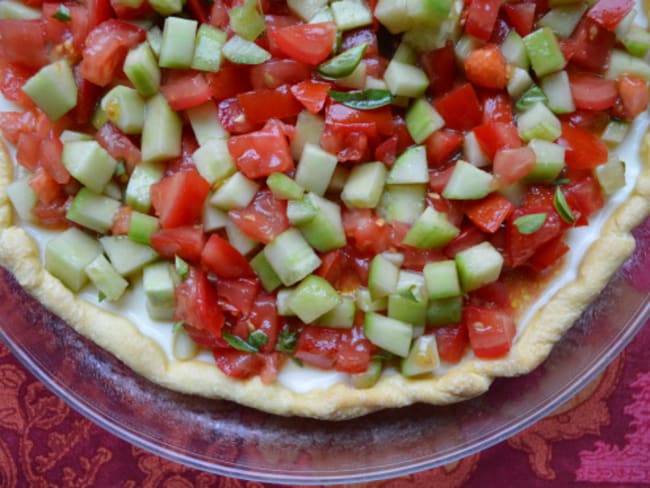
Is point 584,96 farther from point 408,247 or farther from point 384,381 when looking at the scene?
point 384,381

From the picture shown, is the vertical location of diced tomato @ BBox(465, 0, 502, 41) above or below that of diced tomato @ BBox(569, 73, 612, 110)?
above

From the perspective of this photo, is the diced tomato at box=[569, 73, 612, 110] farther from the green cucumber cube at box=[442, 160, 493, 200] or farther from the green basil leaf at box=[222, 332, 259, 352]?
the green basil leaf at box=[222, 332, 259, 352]

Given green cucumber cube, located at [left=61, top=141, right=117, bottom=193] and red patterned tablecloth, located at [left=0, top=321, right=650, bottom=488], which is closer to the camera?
green cucumber cube, located at [left=61, top=141, right=117, bottom=193]

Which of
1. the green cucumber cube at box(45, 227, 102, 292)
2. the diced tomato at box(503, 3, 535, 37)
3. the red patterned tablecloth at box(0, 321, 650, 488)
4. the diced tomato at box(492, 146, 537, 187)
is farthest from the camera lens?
the red patterned tablecloth at box(0, 321, 650, 488)

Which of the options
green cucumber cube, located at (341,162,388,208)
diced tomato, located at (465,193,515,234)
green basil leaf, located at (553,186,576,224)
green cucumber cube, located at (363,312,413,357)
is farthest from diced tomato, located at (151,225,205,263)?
green basil leaf, located at (553,186,576,224)

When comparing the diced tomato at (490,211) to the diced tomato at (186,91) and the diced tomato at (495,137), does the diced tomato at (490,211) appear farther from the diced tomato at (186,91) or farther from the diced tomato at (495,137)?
the diced tomato at (186,91)

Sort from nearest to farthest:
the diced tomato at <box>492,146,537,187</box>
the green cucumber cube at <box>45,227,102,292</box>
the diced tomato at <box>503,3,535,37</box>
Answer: the diced tomato at <box>492,146,537,187</box>, the diced tomato at <box>503,3,535,37</box>, the green cucumber cube at <box>45,227,102,292</box>

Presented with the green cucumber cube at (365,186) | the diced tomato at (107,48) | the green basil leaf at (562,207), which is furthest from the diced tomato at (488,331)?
the diced tomato at (107,48)
